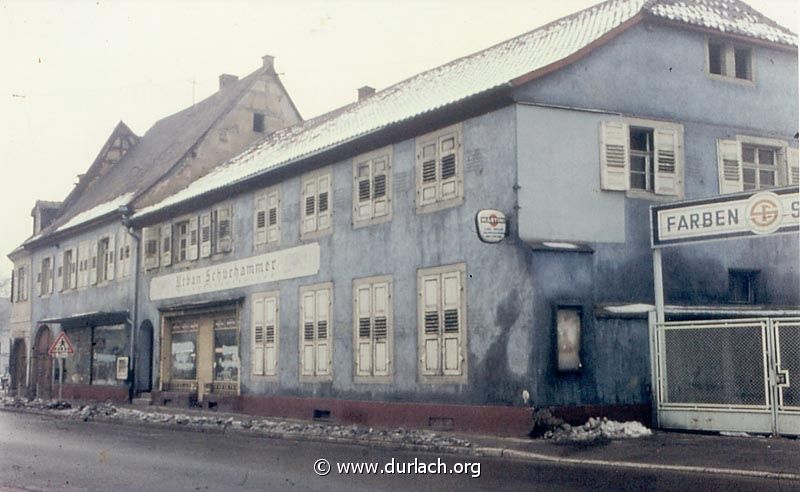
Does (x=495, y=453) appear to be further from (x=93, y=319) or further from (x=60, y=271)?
(x=60, y=271)

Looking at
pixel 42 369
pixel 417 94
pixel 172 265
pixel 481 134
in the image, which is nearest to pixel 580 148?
pixel 481 134

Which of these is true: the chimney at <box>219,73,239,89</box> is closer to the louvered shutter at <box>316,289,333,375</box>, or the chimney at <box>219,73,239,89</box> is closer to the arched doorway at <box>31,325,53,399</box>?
the arched doorway at <box>31,325,53,399</box>

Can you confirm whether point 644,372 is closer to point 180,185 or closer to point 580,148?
point 580,148

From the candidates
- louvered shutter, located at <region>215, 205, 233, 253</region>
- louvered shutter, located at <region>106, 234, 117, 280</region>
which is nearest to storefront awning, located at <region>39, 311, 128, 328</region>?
louvered shutter, located at <region>106, 234, 117, 280</region>

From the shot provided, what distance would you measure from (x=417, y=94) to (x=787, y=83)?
8.24 metres

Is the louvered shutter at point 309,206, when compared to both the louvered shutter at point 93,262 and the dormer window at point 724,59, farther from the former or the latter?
the louvered shutter at point 93,262

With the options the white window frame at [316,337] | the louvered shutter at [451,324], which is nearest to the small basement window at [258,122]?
the white window frame at [316,337]

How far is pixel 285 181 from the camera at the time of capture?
26281mm

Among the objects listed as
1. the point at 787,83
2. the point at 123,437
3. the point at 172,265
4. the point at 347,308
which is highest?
the point at 787,83

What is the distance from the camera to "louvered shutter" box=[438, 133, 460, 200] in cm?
2023

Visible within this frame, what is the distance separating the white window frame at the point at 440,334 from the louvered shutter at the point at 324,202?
13.7 ft

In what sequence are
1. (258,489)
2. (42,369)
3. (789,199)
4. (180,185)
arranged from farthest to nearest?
1. (42,369)
2. (180,185)
3. (789,199)
4. (258,489)

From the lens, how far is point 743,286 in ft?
68.1

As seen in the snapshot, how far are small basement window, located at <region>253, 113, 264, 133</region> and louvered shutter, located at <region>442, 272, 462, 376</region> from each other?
19.4 meters
